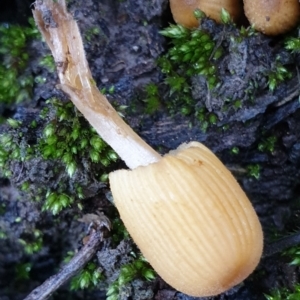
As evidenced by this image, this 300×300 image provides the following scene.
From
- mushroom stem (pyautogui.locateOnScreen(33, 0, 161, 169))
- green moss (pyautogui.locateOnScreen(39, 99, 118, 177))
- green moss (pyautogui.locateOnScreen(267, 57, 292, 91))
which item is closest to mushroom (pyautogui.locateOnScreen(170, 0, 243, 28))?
green moss (pyautogui.locateOnScreen(267, 57, 292, 91))

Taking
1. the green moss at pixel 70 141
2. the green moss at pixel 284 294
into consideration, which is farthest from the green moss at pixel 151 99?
the green moss at pixel 284 294

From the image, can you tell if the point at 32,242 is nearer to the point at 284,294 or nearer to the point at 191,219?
the point at 191,219

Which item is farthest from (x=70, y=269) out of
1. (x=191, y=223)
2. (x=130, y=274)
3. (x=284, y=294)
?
(x=284, y=294)

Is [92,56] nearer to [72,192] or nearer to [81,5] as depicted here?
[81,5]

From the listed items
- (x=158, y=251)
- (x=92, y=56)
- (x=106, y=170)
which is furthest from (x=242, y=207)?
(x=92, y=56)

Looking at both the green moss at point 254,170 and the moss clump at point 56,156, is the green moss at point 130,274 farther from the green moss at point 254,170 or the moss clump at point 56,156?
the green moss at point 254,170

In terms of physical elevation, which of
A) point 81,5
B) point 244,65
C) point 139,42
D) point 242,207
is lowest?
point 242,207

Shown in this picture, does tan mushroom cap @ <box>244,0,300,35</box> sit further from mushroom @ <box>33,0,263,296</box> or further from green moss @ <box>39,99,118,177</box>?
green moss @ <box>39,99,118,177</box>
